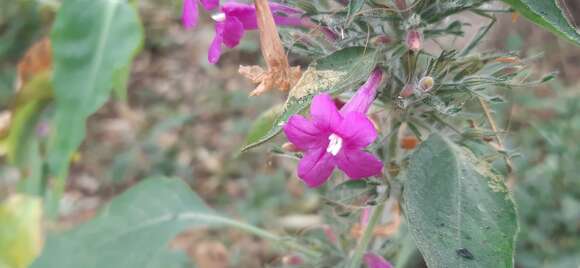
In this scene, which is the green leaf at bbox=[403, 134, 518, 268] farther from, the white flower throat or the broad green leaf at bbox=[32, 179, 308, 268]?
the broad green leaf at bbox=[32, 179, 308, 268]

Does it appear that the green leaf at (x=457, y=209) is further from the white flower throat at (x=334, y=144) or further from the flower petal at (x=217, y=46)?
the flower petal at (x=217, y=46)

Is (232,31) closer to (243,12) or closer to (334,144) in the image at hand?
(243,12)

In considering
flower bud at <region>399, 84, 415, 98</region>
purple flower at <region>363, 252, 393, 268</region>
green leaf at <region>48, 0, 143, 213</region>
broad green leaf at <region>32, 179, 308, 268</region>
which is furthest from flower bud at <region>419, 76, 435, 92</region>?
green leaf at <region>48, 0, 143, 213</region>

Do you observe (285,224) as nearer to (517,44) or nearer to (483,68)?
(517,44)

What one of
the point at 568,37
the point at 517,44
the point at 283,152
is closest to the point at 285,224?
the point at 517,44

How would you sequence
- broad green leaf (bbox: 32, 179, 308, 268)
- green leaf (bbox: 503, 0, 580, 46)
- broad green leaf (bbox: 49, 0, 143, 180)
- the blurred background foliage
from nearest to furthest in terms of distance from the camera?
green leaf (bbox: 503, 0, 580, 46) < broad green leaf (bbox: 32, 179, 308, 268) < broad green leaf (bbox: 49, 0, 143, 180) < the blurred background foliage
